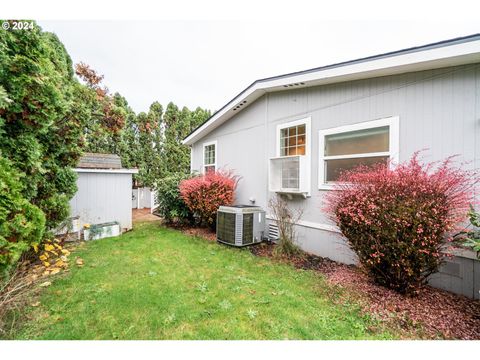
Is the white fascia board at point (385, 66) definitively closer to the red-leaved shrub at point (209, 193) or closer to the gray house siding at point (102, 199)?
the red-leaved shrub at point (209, 193)

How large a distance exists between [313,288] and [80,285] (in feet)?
12.0

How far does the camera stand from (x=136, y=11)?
9.75 feet

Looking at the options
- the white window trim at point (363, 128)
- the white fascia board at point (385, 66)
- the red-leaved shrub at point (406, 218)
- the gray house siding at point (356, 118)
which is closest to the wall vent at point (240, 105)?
the gray house siding at point (356, 118)

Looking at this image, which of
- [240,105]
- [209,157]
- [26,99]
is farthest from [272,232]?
[26,99]

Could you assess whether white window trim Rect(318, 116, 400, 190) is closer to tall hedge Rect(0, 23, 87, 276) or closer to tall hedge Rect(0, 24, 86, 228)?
tall hedge Rect(0, 23, 87, 276)

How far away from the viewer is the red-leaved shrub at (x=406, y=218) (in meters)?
2.61

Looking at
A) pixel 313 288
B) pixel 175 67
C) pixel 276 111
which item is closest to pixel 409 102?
pixel 276 111

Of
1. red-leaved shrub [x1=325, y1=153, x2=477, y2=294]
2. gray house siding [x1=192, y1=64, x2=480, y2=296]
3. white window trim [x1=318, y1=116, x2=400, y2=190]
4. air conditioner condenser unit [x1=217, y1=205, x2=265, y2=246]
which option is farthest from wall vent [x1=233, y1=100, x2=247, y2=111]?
red-leaved shrub [x1=325, y1=153, x2=477, y2=294]

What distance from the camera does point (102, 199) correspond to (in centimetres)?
692

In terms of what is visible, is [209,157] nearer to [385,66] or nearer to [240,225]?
[240,225]

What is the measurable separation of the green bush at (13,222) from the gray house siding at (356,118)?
4.78 meters

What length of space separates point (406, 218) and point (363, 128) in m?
2.10

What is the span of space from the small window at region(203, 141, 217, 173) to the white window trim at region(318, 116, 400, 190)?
176 inches
